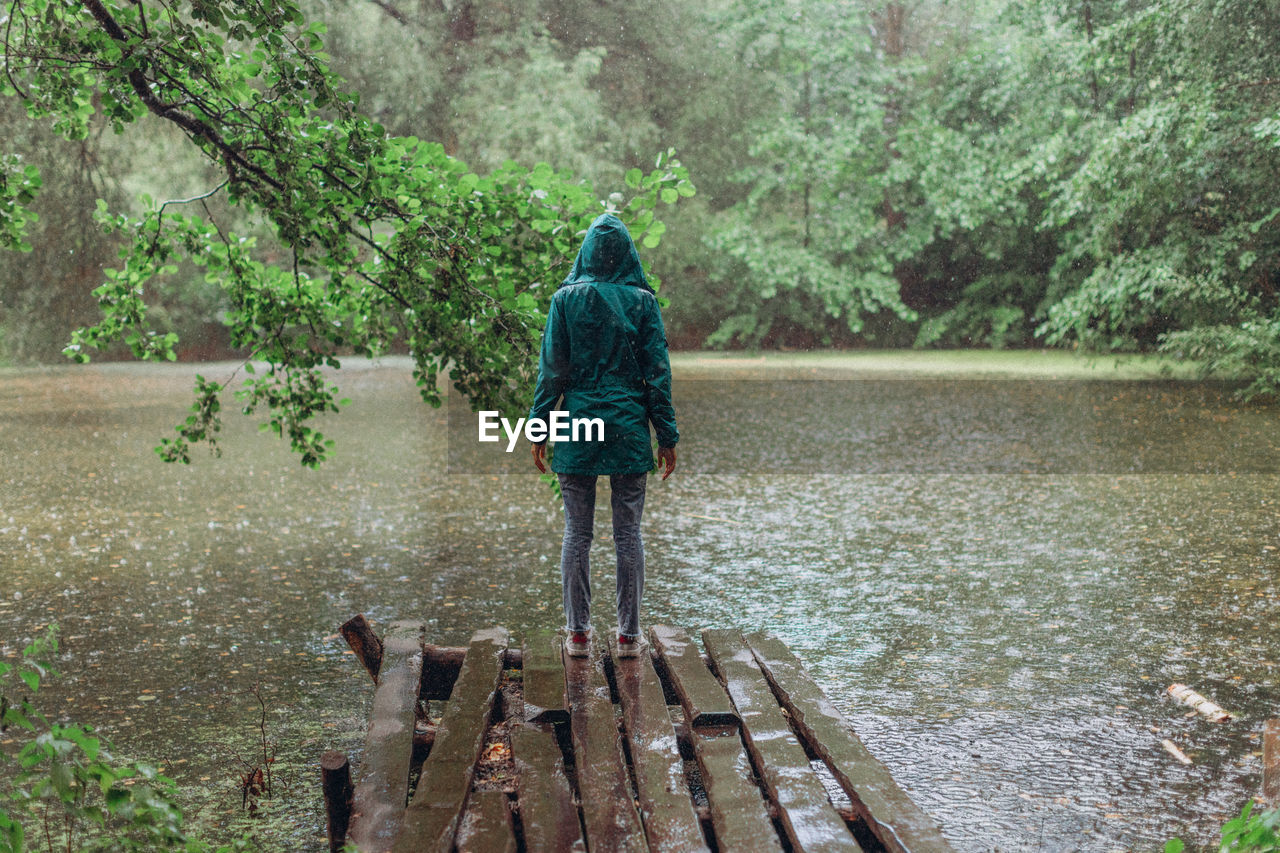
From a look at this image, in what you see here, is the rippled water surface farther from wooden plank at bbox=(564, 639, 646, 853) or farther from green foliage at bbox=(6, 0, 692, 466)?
green foliage at bbox=(6, 0, 692, 466)

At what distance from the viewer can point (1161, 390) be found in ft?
57.5

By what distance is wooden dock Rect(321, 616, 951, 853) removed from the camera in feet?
8.97

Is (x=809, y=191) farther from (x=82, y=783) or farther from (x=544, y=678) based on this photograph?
(x=82, y=783)

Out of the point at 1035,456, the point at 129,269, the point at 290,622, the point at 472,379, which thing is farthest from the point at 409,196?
the point at 1035,456

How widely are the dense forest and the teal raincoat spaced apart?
12983 millimetres

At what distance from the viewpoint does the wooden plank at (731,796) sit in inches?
107

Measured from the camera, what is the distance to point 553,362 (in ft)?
13.7

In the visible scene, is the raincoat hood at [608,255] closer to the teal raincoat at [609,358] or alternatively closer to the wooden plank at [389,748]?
the teal raincoat at [609,358]

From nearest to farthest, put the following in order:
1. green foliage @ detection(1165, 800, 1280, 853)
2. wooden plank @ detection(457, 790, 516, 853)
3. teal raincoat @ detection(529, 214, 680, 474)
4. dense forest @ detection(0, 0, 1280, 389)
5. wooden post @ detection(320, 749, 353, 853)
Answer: green foliage @ detection(1165, 800, 1280, 853) < wooden plank @ detection(457, 790, 516, 853) < wooden post @ detection(320, 749, 353, 853) < teal raincoat @ detection(529, 214, 680, 474) < dense forest @ detection(0, 0, 1280, 389)

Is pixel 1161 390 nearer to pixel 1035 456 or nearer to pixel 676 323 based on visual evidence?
pixel 1035 456

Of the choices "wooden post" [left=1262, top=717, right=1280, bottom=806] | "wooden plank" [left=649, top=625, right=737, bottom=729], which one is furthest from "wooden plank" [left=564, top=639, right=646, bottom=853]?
→ "wooden post" [left=1262, top=717, right=1280, bottom=806]

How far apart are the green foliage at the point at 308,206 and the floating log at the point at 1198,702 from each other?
2.94 meters

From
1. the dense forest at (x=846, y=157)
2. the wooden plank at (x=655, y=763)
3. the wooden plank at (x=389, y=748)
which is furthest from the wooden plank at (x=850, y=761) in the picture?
the dense forest at (x=846, y=157)

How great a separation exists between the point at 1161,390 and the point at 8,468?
16.1 metres
